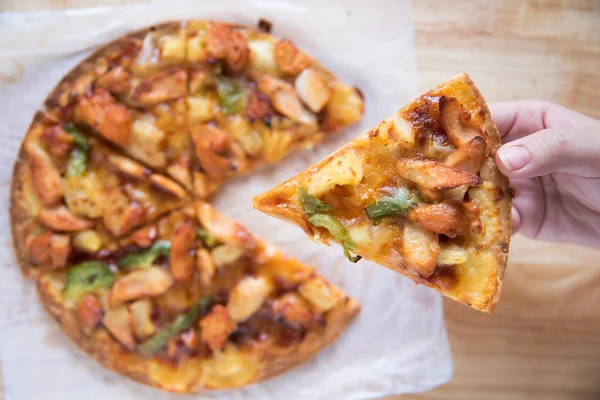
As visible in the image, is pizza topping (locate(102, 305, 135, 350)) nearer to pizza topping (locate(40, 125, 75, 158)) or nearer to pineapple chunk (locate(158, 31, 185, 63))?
pizza topping (locate(40, 125, 75, 158))

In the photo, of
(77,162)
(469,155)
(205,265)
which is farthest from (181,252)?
(469,155)

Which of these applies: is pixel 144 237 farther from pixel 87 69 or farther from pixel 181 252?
pixel 87 69

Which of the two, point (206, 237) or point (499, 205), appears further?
point (206, 237)

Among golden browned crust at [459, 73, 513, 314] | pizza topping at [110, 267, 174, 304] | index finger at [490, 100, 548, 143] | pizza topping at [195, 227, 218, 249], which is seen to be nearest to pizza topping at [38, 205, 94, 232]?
pizza topping at [110, 267, 174, 304]

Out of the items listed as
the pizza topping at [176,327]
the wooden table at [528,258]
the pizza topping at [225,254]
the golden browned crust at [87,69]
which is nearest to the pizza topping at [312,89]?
the wooden table at [528,258]

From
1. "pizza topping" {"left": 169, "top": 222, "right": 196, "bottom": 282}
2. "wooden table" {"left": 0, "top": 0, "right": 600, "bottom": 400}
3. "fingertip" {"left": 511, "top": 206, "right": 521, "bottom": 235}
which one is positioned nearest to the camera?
"fingertip" {"left": 511, "top": 206, "right": 521, "bottom": 235}
